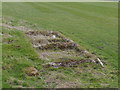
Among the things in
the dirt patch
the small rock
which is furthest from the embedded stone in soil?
the small rock

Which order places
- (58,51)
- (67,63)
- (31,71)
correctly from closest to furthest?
(31,71) < (67,63) < (58,51)

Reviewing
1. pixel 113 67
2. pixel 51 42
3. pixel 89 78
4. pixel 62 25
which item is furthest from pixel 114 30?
pixel 89 78

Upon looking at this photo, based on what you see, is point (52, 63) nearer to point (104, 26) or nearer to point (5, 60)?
point (5, 60)

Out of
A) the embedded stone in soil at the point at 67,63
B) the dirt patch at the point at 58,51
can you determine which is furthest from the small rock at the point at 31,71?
the dirt patch at the point at 58,51

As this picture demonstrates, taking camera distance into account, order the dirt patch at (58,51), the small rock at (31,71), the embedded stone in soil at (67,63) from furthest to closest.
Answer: the dirt patch at (58,51) < the embedded stone in soil at (67,63) < the small rock at (31,71)

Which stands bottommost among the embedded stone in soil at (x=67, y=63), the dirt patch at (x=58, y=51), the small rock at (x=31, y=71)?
the dirt patch at (x=58, y=51)

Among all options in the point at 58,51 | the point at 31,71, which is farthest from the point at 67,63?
the point at 58,51

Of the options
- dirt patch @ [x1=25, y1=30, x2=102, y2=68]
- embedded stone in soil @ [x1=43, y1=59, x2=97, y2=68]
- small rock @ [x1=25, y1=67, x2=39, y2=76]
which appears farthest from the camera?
dirt patch @ [x1=25, y1=30, x2=102, y2=68]

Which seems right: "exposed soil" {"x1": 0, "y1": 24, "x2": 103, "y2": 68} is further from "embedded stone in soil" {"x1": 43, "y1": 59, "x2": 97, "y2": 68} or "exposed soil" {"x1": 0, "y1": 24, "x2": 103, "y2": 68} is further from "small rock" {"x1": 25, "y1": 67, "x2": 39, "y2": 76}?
"small rock" {"x1": 25, "y1": 67, "x2": 39, "y2": 76}

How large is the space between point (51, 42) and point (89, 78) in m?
11.5

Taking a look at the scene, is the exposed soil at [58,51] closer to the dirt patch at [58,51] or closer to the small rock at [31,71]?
the dirt patch at [58,51]

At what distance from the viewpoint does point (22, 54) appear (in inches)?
1001

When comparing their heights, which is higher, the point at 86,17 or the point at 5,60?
the point at 5,60

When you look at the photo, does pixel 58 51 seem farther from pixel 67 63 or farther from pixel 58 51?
pixel 67 63
